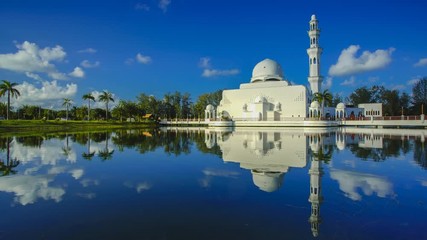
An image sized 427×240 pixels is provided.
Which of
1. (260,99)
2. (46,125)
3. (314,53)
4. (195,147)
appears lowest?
(195,147)

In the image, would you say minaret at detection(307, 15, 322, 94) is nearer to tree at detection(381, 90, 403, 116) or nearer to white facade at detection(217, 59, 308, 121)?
white facade at detection(217, 59, 308, 121)

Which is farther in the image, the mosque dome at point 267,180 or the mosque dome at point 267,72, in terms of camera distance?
the mosque dome at point 267,72

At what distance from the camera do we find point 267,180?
7.61 m

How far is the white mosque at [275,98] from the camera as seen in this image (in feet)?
172

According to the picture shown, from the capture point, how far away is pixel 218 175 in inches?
331

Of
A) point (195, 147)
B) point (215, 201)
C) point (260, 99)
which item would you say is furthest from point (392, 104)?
point (215, 201)

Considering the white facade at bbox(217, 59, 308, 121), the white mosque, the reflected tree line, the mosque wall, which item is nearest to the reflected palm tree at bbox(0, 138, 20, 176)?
the reflected tree line

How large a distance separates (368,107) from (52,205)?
7184 cm

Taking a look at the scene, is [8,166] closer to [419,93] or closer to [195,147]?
[195,147]

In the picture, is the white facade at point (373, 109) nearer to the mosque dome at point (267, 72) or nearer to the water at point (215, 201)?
the mosque dome at point (267, 72)

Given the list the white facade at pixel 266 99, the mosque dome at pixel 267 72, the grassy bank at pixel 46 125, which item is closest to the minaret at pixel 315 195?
the grassy bank at pixel 46 125

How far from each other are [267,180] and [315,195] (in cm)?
160

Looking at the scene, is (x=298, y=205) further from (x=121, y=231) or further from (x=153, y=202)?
(x=121, y=231)

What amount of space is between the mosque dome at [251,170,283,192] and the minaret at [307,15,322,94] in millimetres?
50798
